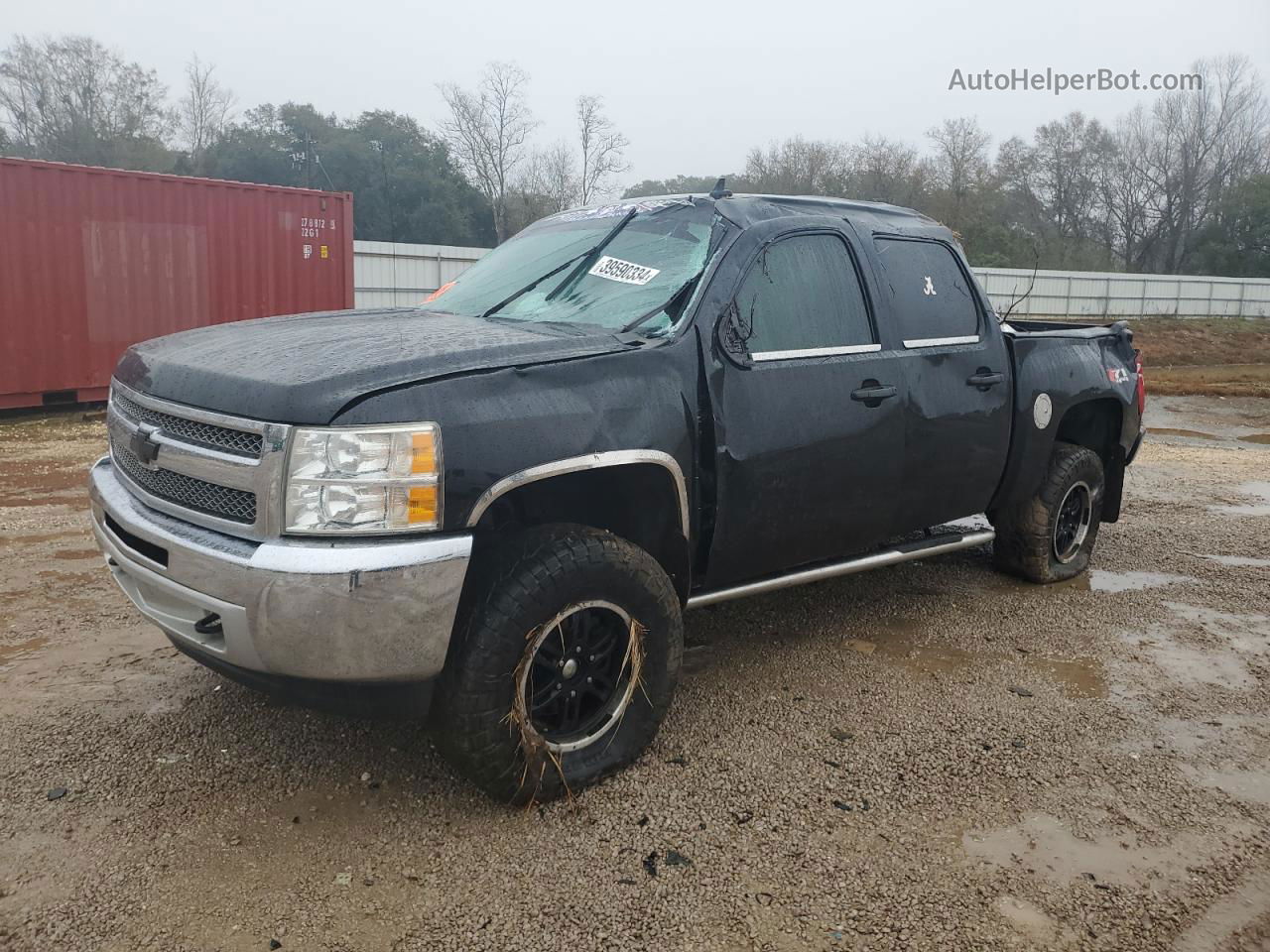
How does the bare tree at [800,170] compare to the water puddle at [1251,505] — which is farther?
the bare tree at [800,170]

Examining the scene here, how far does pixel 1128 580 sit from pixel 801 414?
313 centimetres

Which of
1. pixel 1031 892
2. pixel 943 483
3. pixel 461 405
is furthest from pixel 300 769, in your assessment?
pixel 943 483

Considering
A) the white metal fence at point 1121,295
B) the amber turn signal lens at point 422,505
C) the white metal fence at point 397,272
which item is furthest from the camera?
the white metal fence at point 1121,295

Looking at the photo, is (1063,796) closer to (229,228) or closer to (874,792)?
(874,792)

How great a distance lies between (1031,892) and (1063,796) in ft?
1.99

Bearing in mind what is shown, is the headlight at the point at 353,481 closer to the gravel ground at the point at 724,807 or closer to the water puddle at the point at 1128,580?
the gravel ground at the point at 724,807

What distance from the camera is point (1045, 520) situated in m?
5.29

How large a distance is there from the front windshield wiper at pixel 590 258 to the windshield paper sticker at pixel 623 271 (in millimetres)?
52

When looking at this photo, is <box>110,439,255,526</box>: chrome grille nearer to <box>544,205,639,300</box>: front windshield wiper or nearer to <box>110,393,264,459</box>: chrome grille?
<box>110,393,264,459</box>: chrome grille

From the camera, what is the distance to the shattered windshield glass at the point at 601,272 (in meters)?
3.60

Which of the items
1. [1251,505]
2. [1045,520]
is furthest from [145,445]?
[1251,505]

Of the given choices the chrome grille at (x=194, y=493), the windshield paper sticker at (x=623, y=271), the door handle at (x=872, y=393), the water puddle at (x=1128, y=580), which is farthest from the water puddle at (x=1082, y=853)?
the water puddle at (x=1128, y=580)

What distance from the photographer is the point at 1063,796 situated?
3.22m

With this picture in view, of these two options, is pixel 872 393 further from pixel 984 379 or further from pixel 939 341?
pixel 984 379
